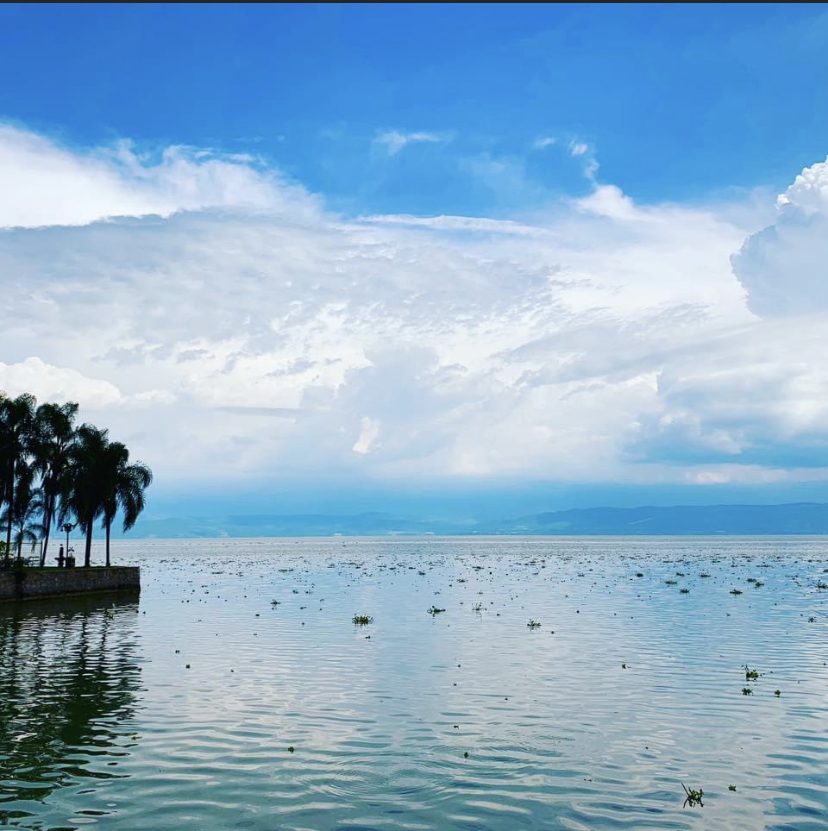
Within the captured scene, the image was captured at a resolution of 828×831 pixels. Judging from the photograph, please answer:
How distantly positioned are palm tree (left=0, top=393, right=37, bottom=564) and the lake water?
102ft

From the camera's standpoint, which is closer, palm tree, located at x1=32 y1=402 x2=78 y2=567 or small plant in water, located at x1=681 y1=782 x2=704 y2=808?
small plant in water, located at x1=681 y1=782 x2=704 y2=808

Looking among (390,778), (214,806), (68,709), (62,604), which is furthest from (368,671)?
(62,604)

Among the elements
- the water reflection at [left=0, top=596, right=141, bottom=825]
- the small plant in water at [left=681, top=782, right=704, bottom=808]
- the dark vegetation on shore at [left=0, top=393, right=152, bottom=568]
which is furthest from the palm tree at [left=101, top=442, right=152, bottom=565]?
the small plant in water at [left=681, top=782, right=704, bottom=808]

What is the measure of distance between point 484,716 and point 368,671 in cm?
912

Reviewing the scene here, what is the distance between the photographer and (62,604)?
221 ft

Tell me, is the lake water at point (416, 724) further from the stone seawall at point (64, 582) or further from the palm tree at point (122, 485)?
the palm tree at point (122, 485)

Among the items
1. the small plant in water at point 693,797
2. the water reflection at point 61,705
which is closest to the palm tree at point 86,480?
the water reflection at point 61,705

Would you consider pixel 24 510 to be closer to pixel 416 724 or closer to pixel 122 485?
pixel 122 485

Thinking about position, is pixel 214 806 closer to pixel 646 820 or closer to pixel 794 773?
pixel 646 820

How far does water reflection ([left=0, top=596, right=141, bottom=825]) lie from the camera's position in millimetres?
18578

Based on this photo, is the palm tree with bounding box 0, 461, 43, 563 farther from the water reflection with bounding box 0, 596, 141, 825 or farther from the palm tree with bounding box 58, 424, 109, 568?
the water reflection with bounding box 0, 596, 141, 825

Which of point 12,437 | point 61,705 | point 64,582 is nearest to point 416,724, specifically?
point 61,705

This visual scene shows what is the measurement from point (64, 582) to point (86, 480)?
15223 mm

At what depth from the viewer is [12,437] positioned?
7538 cm
